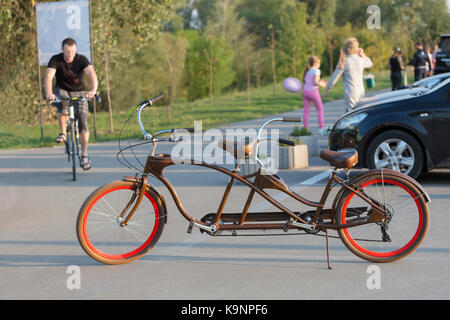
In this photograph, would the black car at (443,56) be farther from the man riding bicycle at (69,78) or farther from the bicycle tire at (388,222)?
the bicycle tire at (388,222)

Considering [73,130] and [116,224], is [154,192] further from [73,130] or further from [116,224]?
[73,130]

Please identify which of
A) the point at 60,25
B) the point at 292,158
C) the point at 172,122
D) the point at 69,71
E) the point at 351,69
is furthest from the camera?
the point at 172,122

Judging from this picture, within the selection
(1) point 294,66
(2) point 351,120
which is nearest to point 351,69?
(2) point 351,120

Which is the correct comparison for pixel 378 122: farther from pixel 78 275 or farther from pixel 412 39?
pixel 412 39

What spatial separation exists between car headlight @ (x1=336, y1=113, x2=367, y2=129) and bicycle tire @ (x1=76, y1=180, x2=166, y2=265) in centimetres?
468

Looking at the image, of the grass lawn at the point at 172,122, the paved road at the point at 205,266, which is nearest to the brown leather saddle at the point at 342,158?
the paved road at the point at 205,266

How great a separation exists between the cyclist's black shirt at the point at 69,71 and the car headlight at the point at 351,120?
3880 millimetres

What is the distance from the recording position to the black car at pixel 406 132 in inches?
372

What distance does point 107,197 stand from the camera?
591cm

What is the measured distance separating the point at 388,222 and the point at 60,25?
13.1 meters

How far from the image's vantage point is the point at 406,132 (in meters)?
9.69

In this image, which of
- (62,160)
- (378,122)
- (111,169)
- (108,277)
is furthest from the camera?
(62,160)
